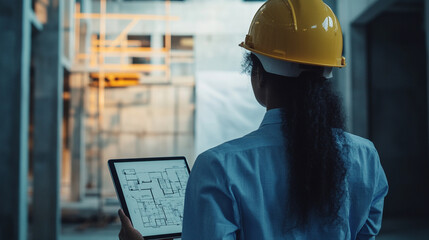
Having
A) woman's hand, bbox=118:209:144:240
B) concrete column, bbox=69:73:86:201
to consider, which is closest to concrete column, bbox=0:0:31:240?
woman's hand, bbox=118:209:144:240

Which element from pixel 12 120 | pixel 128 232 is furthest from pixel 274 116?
pixel 12 120

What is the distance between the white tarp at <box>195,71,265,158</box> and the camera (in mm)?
7227

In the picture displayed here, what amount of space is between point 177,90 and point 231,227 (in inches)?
281

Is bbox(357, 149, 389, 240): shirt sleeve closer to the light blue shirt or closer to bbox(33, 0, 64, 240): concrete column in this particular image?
the light blue shirt

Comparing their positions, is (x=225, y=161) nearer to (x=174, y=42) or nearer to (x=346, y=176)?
(x=346, y=176)

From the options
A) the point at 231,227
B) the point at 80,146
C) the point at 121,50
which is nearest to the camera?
the point at 231,227

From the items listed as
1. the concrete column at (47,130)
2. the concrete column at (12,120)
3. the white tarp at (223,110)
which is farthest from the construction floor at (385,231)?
the concrete column at (12,120)

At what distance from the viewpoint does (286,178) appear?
3.47 feet

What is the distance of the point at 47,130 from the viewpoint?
20.9ft

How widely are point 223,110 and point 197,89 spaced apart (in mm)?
593

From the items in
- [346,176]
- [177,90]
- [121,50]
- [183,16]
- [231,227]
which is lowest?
[231,227]

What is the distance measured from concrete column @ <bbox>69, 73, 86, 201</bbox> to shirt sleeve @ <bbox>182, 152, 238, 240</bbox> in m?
8.50

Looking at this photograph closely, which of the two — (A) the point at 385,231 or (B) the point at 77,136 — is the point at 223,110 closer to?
(A) the point at 385,231

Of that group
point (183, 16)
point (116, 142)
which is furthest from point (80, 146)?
point (183, 16)
